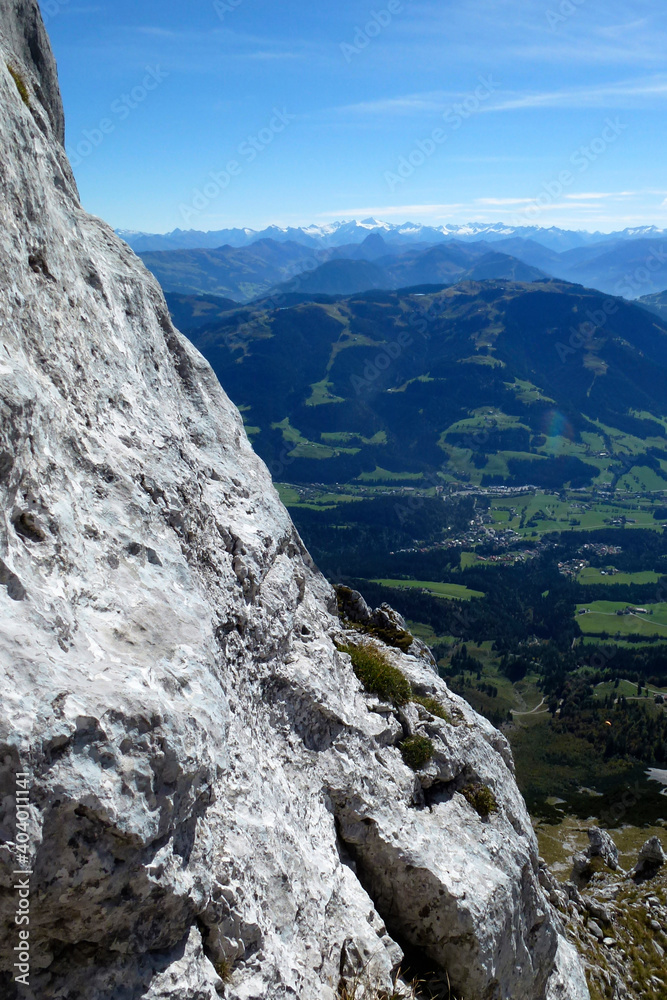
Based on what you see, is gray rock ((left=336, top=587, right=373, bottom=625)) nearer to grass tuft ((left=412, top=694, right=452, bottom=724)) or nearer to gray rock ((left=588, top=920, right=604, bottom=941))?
grass tuft ((left=412, top=694, right=452, bottom=724))

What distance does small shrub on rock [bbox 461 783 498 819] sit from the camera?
20609mm

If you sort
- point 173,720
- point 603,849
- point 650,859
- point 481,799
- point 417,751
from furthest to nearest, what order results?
point 603,849
point 650,859
point 481,799
point 417,751
point 173,720

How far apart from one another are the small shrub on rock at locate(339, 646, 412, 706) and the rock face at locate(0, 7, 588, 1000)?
0.81m

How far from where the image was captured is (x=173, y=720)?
9.39 m

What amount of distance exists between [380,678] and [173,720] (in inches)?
531

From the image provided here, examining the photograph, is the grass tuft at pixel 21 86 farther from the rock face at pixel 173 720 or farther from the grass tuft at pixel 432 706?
the grass tuft at pixel 432 706

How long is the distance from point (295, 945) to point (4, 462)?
1059 centimetres

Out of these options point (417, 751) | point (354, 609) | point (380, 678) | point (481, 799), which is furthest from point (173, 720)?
point (354, 609)

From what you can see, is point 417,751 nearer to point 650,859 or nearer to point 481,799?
point 481,799

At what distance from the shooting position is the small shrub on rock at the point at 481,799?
67.6 feet

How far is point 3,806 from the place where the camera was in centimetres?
719

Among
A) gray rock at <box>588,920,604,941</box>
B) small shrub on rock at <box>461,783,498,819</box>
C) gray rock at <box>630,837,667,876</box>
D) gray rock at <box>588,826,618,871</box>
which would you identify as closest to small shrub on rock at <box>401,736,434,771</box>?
small shrub on rock at <box>461,783,498,819</box>

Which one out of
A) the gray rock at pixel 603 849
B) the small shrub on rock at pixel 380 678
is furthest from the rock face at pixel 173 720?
the gray rock at pixel 603 849

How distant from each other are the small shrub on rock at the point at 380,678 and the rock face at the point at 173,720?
807mm
